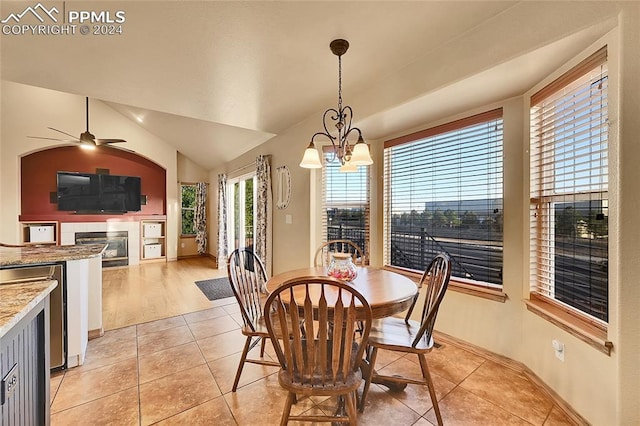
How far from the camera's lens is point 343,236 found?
3.33 metres

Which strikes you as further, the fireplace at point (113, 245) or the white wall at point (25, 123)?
the fireplace at point (113, 245)

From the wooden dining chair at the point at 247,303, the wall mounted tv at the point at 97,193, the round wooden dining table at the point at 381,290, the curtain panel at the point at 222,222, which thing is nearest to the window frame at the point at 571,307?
the round wooden dining table at the point at 381,290

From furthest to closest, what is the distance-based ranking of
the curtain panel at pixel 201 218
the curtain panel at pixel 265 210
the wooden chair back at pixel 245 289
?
the curtain panel at pixel 201 218, the curtain panel at pixel 265 210, the wooden chair back at pixel 245 289

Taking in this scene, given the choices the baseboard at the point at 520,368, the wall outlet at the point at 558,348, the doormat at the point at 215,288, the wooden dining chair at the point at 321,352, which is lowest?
the doormat at the point at 215,288

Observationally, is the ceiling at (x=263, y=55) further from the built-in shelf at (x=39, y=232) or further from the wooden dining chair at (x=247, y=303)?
the built-in shelf at (x=39, y=232)

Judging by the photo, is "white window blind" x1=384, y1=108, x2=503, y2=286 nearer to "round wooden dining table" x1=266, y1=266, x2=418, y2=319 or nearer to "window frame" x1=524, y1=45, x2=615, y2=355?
"window frame" x1=524, y1=45, x2=615, y2=355

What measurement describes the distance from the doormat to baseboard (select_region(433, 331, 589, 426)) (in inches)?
120

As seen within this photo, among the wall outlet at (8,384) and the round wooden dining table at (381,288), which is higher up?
the round wooden dining table at (381,288)

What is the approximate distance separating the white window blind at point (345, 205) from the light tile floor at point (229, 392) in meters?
1.45

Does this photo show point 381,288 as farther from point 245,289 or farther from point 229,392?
point 229,392

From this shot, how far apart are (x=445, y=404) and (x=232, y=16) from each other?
2.86 metres

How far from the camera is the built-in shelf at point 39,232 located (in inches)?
202

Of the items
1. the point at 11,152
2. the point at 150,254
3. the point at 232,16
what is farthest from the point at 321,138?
the point at 11,152

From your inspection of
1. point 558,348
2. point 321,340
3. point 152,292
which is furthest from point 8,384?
point 152,292
